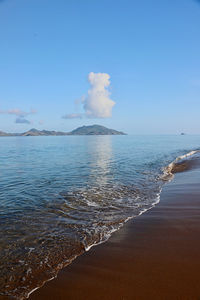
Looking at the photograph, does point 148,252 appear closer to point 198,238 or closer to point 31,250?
point 198,238

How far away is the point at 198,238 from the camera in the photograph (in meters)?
4.88

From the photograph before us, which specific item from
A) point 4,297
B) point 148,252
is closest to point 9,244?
point 4,297

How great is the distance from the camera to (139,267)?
3879 millimetres

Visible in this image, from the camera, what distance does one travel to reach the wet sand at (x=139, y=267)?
324 centimetres

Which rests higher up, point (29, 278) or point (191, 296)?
point (191, 296)

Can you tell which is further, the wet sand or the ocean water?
the ocean water

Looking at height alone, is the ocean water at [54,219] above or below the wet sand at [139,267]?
below

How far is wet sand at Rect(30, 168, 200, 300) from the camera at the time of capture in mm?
3244

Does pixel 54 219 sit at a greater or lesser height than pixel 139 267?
lesser

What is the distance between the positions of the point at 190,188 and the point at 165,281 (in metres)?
7.34

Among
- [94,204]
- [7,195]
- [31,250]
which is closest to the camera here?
[31,250]

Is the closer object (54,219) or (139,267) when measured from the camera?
(139,267)

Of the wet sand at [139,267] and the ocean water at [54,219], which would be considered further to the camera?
the ocean water at [54,219]

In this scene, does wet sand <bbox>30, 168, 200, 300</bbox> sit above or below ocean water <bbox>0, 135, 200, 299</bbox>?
above
